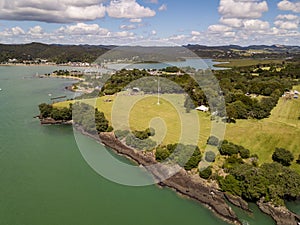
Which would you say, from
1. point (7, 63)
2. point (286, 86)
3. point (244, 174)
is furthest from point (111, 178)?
point (7, 63)

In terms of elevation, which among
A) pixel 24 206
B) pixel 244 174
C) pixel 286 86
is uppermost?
pixel 286 86

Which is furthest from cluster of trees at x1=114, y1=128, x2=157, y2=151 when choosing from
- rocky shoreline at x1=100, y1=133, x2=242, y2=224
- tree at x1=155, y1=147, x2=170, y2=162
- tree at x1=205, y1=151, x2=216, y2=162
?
tree at x1=205, y1=151, x2=216, y2=162

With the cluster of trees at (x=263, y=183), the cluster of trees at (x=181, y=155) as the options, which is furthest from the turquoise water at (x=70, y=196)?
the cluster of trees at (x=181, y=155)

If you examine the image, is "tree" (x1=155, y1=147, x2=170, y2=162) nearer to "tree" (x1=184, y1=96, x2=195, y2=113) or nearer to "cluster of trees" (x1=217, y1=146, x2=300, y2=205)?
"cluster of trees" (x1=217, y1=146, x2=300, y2=205)

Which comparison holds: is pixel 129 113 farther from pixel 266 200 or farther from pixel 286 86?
pixel 286 86

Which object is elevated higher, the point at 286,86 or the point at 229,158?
the point at 286,86

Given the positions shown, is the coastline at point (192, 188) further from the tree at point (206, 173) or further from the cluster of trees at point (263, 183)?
the cluster of trees at point (263, 183)
